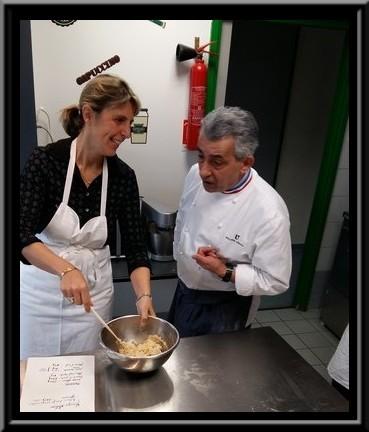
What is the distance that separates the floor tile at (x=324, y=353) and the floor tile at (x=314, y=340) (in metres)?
0.03

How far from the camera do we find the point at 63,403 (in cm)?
97

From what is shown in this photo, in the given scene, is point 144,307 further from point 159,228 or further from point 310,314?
point 310,314

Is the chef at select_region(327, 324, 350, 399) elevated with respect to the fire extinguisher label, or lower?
lower

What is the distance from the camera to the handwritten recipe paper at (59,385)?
0.96 m

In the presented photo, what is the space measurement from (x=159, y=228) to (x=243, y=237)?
3.15 ft

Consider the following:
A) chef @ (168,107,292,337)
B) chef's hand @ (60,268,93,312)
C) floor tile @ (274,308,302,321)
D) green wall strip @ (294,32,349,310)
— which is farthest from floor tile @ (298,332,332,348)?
chef's hand @ (60,268,93,312)

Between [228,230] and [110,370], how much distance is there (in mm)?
599

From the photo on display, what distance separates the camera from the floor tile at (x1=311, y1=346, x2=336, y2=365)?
254cm

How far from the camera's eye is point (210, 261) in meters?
1.29

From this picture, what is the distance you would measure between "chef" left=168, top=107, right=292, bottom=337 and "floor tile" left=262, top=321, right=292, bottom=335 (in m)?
1.39

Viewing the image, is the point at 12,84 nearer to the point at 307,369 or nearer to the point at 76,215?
the point at 76,215

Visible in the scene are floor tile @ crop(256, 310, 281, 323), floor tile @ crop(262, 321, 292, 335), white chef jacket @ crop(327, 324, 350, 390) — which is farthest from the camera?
floor tile @ crop(256, 310, 281, 323)

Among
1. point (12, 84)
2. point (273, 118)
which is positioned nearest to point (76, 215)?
point (12, 84)

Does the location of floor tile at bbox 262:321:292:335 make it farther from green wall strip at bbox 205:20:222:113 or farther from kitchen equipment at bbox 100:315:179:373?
kitchen equipment at bbox 100:315:179:373
